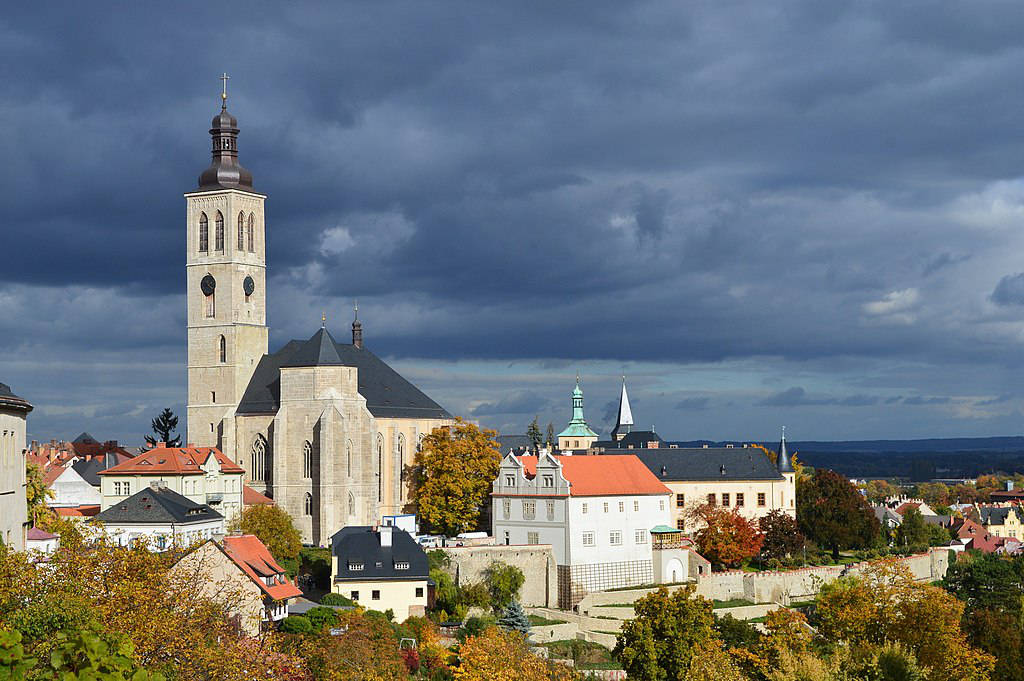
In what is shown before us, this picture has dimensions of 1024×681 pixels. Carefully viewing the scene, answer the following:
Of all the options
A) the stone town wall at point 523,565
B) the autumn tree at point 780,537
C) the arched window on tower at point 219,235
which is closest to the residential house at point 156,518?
the stone town wall at point 523,565

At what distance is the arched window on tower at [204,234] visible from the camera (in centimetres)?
9944

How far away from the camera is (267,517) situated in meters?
78.9

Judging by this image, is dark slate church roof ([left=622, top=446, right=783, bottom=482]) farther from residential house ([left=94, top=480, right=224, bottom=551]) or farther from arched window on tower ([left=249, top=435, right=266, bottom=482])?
residential house ([left=94, top=480, right=224, bottom=551])

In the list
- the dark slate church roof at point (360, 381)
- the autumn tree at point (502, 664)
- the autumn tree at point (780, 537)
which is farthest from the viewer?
the dark slate church roof at point (360, 381)

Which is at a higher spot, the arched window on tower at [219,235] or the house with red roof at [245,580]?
the arched window on tower at [219,235]

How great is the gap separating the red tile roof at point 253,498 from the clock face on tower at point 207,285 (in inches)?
624

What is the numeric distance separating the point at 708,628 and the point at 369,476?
124 feet

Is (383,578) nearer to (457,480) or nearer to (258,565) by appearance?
(258,565)

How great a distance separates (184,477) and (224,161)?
2551cm

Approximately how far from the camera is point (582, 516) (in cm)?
7812

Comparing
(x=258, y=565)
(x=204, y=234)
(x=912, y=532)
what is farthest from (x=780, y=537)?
(x=204, y=234)

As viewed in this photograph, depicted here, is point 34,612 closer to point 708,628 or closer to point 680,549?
point 708,628

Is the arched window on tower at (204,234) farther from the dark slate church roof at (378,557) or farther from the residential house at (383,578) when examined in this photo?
the residential house at (383,578)

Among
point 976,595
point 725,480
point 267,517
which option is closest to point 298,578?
point 267,517
